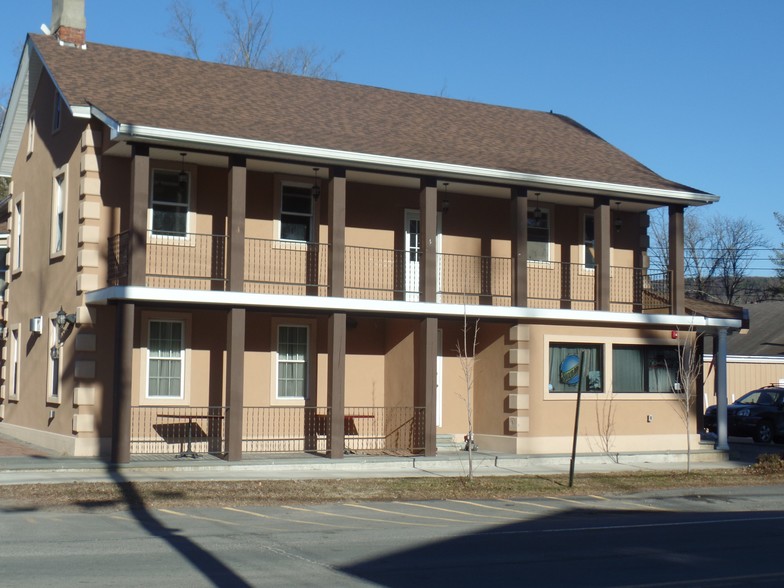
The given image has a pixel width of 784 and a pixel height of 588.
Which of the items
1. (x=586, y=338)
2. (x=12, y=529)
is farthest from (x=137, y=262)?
(x=586, y=338)

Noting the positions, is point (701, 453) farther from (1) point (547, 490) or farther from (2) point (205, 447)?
(2) point (205, 447)

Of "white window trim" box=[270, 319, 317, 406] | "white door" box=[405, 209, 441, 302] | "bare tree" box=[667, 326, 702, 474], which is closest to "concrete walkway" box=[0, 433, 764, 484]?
"bare tree" box=[667, 326, 702, 474]

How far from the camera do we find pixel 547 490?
17234 millimetres

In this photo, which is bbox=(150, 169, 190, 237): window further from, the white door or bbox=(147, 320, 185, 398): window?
the white door

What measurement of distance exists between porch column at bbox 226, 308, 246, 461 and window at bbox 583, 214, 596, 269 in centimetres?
930

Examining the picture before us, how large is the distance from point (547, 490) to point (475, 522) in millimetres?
4061

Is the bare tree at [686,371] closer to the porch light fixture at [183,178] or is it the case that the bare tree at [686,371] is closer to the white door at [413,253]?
the white door at [413,253]

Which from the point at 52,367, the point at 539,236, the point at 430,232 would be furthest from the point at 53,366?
the point at 539,236

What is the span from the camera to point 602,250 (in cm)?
2311

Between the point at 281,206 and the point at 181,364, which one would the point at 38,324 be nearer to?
the point at 181,364

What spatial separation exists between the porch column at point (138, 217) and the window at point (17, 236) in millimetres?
7440

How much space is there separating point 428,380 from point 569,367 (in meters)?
3.75

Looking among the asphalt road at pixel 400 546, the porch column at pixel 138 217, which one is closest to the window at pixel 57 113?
the porch column at pixel 138 217

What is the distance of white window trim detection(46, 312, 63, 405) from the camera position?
819 inches
